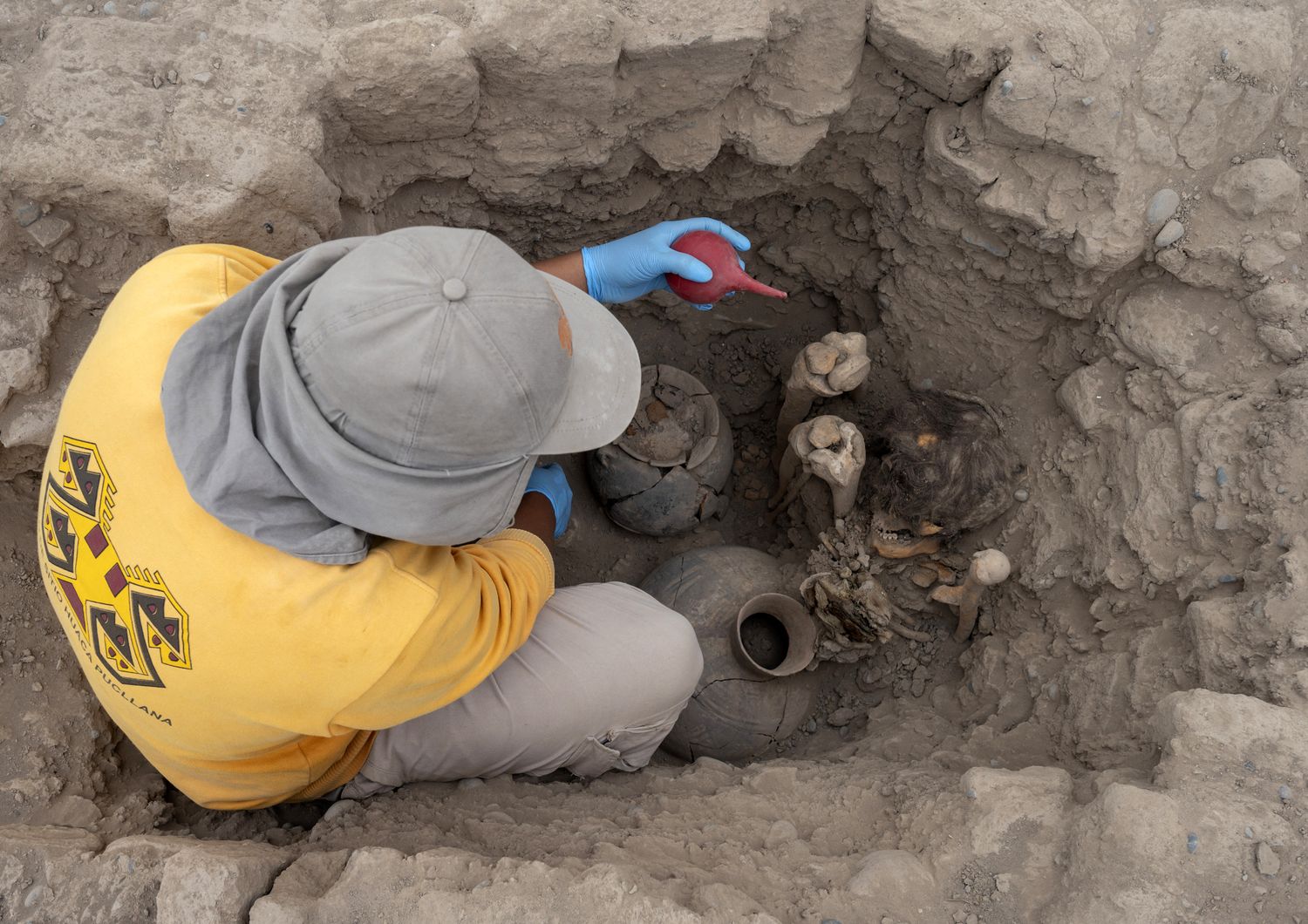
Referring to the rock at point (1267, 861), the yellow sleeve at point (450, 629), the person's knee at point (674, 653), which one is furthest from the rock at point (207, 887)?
the rock at point (1267, 861)

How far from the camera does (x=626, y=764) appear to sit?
2461 millimetres

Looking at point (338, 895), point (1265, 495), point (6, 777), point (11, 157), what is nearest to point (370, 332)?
point (338, 895)

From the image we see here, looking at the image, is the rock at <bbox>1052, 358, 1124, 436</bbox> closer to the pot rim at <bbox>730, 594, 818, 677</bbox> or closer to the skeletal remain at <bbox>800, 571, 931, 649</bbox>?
the skeletal remain at <bbox>800, 571, 931, 649</bbox>

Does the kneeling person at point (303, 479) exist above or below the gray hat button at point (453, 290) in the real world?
below

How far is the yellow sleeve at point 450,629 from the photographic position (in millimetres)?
1550

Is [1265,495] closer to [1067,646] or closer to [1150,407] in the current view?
[1150,407]

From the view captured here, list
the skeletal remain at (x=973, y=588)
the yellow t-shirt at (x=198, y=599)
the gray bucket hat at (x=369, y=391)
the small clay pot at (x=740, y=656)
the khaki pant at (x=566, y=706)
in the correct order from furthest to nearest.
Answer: the small clay pot at (x=740, y=656) < the skeletal remain at (x=973, y=588) < the khaki pant at (x=566, y=706) < the yellow t-shirt at (x=198, y=599) < the gray bucket hat at (x=369, y=391)

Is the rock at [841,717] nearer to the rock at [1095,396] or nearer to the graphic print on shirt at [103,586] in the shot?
the rock at [1095,396]

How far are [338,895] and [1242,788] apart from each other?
73.6 inches

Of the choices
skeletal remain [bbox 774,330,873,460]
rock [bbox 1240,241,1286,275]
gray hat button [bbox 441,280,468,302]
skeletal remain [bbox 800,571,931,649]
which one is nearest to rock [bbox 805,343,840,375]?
skeletal remain [bbox 774,330,873,460]

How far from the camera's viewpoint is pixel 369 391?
1304 millimetres

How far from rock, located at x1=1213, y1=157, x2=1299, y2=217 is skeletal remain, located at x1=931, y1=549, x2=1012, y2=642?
1222mm

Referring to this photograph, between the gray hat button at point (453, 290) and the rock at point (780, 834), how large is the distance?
4.77 feet

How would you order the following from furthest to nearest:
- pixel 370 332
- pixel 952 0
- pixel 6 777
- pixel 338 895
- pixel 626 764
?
pixel 626 764 < pixel 952 0 < pixel 6 777 < pixel 338 895 < pixel 370 332
